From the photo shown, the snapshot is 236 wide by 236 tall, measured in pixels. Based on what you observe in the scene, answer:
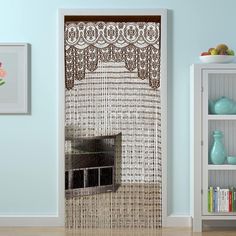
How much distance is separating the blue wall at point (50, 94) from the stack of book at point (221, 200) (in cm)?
31

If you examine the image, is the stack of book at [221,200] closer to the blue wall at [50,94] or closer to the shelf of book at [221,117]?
the blue wall at [50,94]

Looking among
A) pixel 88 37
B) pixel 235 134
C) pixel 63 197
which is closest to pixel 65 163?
pixel 63 197

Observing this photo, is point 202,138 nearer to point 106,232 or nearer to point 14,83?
point 106,232

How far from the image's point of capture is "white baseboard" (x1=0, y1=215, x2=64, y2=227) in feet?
17.0

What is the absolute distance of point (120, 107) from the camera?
5.21 m

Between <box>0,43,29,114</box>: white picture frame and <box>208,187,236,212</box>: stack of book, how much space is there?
1815 millimetres

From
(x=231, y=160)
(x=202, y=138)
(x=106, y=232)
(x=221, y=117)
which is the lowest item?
(x=106, y=232)

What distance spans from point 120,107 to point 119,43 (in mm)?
577

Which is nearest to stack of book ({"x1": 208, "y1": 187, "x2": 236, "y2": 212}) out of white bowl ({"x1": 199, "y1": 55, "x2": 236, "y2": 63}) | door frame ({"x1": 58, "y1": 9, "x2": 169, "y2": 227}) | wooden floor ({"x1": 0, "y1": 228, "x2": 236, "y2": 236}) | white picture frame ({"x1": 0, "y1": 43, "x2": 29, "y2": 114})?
wooden floor ({"x1": 0, "y1": 228, "x2": 236, "y2": 236})

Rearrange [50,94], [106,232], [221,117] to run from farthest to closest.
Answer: [50,94]
[106,232]
[221,117]

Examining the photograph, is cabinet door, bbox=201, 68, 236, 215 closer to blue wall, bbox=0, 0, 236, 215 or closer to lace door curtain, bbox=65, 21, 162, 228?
blue wall, bbox=0, 0, 236, 215

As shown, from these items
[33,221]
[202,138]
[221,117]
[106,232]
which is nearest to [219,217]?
[202,138]

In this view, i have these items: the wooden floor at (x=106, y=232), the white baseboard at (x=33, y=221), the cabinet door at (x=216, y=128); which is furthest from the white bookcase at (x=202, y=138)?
the white baseboard at (x=33, y=221)

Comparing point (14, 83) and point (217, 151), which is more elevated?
point (14, 83)
